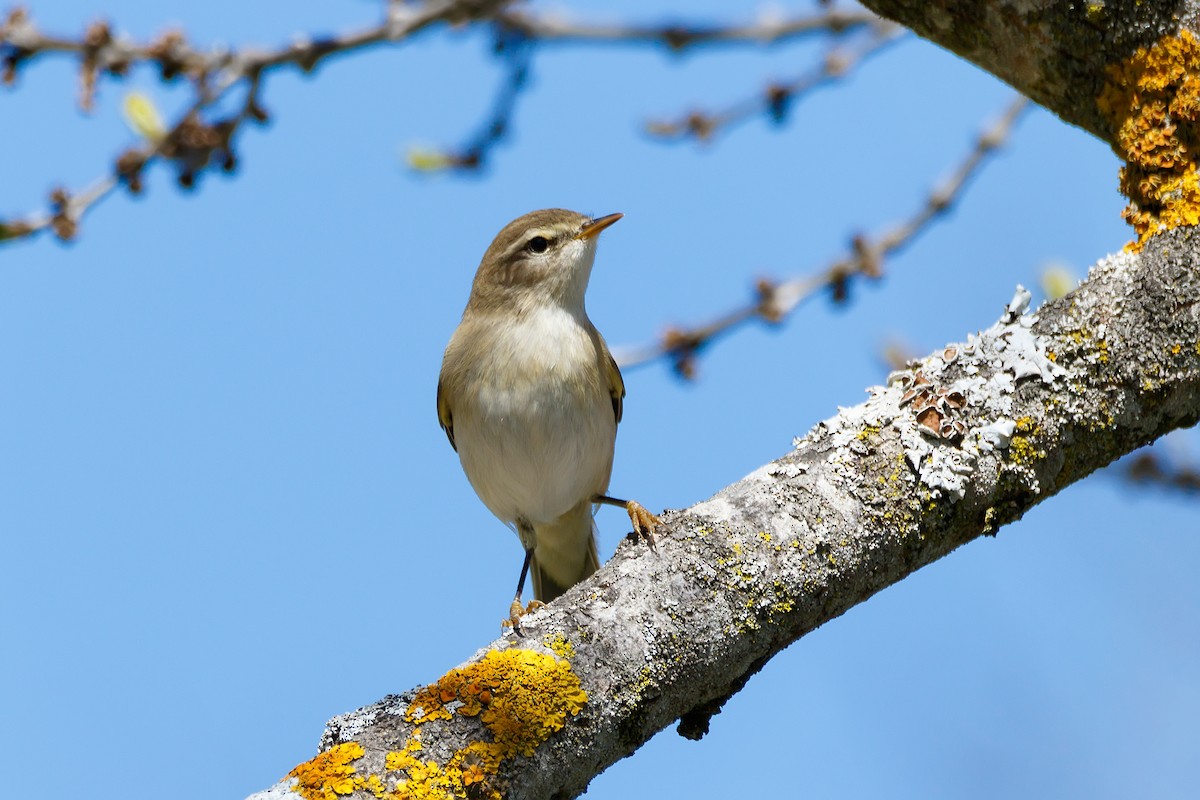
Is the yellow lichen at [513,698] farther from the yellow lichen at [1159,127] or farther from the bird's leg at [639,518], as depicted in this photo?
the yellow lichen at [1159,127]

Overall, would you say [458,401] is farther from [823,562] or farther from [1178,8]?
[1178,8]

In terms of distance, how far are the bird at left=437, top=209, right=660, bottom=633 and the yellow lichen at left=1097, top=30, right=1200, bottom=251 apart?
2.48 m

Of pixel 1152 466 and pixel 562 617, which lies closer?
pixel 562 617

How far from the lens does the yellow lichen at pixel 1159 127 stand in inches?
124

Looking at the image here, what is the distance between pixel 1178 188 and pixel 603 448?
277cm

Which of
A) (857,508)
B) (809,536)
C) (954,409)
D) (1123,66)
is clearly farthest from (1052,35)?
(809,536)

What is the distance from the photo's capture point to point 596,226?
5.50 meters

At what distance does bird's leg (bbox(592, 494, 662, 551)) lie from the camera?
2906 mm

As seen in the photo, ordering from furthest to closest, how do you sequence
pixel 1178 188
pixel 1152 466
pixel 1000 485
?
1. pixel 1152 466
2. pixel 1178 188
3. pixel 1000 485

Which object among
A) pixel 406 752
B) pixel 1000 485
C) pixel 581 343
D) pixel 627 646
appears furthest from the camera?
pixel 581 343

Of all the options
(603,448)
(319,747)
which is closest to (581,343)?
(603,448)

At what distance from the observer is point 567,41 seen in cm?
521

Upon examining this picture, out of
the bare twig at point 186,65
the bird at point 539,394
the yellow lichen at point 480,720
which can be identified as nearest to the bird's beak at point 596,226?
→ the bird at point 539,394

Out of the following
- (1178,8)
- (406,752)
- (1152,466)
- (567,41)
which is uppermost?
(567,41)
